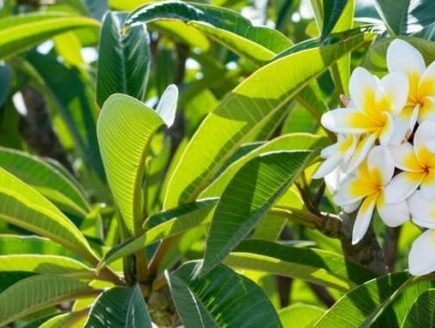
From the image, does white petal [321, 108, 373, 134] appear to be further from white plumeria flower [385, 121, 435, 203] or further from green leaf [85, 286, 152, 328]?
green leaf [85, 286, 152, 328]

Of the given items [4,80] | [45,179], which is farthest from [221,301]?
[4,80]

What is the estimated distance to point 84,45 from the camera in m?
2.07

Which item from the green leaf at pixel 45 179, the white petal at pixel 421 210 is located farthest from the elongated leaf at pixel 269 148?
the green leaf at pixel 45 179

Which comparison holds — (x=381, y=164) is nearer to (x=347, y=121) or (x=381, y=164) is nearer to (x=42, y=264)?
(x=347, y=121)

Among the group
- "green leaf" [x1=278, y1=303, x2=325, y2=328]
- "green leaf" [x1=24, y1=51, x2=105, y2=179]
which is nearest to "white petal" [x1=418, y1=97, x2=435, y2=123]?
"green leaf" [x1=278, y1=303, x2=325, y2=328]

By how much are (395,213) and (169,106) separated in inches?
8.5

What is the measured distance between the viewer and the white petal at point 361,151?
93 cm

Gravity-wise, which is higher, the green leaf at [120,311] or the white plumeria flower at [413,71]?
the white plumeria flower at [413,71]

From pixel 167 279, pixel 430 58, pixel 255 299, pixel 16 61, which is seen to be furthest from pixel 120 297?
pixel 16 61

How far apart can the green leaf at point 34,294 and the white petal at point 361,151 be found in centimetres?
35

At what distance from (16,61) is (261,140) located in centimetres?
79

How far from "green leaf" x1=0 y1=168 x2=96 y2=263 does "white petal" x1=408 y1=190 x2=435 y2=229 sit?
41 cm

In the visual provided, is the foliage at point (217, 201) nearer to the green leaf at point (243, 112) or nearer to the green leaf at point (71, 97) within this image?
the green leaf at point (243, 112)

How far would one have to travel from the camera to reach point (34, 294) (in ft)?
3.67
